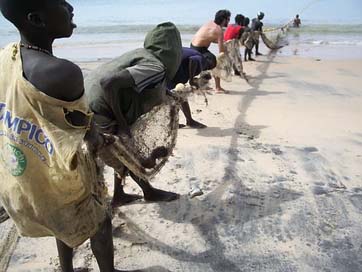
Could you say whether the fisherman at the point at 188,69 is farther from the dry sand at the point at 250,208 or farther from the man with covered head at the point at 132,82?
the man with covered head at the point at 132,82

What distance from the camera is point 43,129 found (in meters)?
1.73

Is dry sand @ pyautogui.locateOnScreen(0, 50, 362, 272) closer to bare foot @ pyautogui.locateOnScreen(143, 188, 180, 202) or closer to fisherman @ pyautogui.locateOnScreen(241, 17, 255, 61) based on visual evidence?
bare foot @ pyautogui.locateOnScreen(143, 188, 180, 202)

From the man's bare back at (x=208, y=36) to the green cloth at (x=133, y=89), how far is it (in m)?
3.97

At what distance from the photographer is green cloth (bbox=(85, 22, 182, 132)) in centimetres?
298

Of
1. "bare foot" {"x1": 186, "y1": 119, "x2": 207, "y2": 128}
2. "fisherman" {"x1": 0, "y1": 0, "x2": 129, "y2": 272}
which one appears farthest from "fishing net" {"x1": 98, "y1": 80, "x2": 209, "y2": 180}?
"bare foot" {"x1": 186, "y1": 119, "x2": 207, "y2": 128}

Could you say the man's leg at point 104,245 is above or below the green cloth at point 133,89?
below

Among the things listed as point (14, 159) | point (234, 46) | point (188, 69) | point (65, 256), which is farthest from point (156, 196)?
point (234, 46)

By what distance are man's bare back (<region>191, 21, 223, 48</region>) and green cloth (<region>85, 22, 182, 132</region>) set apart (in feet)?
13.0

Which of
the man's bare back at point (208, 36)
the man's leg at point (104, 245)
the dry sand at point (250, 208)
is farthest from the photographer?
the man's bare back at point (208, 36)

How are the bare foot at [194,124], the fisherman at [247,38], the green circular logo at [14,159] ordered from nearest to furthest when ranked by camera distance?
1. the green circular logo at [14,159]
2. the bare foot at [194,124]
3. the fisherman at [247,38]

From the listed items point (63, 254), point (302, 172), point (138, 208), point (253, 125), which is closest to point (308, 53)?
point (253, 125)

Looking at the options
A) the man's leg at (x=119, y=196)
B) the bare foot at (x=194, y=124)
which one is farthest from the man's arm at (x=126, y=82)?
the bare foot at (x=194, y=124)

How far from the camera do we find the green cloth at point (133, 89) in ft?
9.77

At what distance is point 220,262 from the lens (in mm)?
2686
